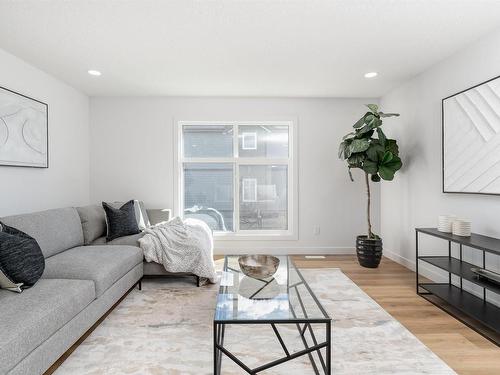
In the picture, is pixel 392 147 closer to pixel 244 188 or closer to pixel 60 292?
pixel 244 188

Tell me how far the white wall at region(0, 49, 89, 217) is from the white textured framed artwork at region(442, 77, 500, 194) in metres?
4.52

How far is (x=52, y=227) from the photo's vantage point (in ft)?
9.25

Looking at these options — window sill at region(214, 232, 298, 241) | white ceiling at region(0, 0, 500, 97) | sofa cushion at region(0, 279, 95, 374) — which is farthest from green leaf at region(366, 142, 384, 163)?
sofa cushion at region(0, 279, 95, 374)

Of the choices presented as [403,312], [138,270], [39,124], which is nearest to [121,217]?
[138,270]

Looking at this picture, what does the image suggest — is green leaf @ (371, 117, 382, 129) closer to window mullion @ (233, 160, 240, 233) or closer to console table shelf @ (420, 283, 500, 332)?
console table shelf @ (420, 283, 500, 332)

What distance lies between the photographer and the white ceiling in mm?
2264

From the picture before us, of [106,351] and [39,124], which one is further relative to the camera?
[39,124]

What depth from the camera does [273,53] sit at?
3.04 m

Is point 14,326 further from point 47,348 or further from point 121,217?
point 121,217

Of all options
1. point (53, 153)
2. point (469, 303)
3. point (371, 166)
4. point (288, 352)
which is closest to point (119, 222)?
point (53, 153)

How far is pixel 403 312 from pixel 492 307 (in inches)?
27.3

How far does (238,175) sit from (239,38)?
7.60 ft

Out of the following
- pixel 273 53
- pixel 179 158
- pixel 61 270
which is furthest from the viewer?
pixel 179 158

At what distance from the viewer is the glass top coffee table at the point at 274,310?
157cm
